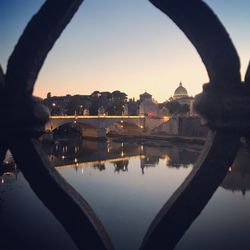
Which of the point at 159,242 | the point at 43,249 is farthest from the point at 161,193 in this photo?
the point at 159,242

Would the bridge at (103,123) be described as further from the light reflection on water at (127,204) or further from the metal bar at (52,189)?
the metal bar at (52,189)

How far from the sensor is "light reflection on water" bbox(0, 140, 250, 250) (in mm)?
10383

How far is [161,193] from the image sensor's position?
17438 mm

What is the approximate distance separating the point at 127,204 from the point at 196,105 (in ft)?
46.3

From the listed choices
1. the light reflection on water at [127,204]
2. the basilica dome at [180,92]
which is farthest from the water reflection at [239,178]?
the basilica dome at [180,92]

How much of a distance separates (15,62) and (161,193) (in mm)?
16888

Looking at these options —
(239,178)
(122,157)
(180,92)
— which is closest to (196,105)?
(239,178)

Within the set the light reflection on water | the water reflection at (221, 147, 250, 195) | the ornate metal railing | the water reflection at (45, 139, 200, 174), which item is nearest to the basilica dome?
the water reflection at (45, 139, 200, 174)

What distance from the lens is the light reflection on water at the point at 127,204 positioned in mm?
10383

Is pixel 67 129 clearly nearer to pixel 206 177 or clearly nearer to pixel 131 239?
pixel 131 239

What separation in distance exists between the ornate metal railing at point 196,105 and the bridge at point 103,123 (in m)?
40.3

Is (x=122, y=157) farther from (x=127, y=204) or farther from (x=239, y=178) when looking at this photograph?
(x=127, y=204)

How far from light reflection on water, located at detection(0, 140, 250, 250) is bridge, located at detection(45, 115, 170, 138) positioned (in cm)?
1443

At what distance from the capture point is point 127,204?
14852 millimetres
